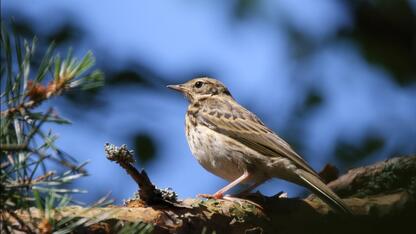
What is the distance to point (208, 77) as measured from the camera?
864 centimetres

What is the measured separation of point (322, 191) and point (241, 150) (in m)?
1.32

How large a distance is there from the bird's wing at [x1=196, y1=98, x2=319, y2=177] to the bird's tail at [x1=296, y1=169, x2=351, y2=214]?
0.06m

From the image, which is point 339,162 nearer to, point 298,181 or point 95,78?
point 298,181

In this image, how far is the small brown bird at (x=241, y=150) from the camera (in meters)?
6.41

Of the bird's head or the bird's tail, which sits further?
the bird's head

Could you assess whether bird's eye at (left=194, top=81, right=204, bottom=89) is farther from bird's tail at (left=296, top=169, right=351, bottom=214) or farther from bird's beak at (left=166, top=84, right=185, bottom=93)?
bird's tail at (left=296, top=169, right=351, bottom=214)

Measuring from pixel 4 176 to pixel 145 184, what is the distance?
1597 mm

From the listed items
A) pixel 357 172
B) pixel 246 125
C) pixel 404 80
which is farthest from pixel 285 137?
pixel 404 80

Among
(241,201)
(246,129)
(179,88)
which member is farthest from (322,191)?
(179,88)

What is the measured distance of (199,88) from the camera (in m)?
8.48

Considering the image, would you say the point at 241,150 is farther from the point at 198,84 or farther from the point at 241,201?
the point at 198,84

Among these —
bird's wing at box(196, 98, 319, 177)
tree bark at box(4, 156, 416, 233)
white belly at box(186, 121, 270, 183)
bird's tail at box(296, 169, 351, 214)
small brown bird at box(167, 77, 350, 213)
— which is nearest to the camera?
tree bark at box(4, 156, 416, 233)

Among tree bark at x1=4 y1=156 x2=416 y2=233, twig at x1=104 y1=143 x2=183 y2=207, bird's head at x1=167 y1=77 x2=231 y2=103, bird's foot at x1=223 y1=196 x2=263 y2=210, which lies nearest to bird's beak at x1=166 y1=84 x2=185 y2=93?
bird's head at x1=167 y1=77 x2=231 y2=103

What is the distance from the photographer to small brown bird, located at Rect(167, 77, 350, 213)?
641cm
